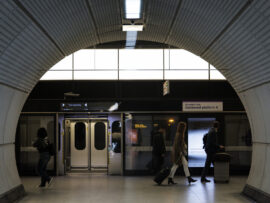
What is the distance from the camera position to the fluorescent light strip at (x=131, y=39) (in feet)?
43.2

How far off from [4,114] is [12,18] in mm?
3228

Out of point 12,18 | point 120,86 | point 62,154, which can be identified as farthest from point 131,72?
point 12,18

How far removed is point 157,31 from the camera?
486 inches

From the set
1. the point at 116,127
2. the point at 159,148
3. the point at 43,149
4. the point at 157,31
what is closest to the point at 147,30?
the point at 157,31

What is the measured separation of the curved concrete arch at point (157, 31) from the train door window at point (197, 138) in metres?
3.91

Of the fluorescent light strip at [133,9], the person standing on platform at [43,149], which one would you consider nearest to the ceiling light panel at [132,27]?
the fluorescent light strip at [133,9]

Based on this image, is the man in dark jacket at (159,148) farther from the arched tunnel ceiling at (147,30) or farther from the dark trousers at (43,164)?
the dark trousers at (43,164)

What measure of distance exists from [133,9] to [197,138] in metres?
7.03

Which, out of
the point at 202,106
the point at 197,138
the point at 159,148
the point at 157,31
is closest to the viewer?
the point at 157,31

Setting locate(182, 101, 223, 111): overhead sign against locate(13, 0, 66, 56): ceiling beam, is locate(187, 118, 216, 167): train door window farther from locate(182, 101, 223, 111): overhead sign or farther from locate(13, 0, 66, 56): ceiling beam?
locate(13, 0, 66, 56): ceiling beam

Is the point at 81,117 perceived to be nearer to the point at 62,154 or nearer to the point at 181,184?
the point at 62,154

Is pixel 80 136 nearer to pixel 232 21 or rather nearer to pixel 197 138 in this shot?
pixel 197 138

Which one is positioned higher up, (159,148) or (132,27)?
(132,27)

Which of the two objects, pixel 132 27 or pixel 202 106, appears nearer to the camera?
pixel 132 27
